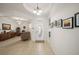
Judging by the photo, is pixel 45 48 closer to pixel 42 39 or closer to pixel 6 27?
pixel 42 39

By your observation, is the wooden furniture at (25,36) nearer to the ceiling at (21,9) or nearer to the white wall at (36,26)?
the white wall at (36,26)

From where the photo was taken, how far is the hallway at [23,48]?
7.76 ft

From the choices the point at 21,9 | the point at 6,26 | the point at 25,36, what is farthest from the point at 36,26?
the point at 6,26

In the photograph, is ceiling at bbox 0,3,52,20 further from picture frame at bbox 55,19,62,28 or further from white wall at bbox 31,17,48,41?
picture frame at bbox 55,19,62,28

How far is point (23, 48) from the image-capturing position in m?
2.41

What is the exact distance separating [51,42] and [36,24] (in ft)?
1.86

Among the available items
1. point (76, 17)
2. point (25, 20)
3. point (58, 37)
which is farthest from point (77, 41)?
point (25, 20)

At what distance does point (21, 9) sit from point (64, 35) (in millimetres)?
1095

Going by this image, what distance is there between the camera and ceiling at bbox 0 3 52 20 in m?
2.36

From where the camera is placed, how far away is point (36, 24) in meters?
2.49

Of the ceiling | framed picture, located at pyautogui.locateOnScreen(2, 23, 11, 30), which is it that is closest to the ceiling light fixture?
the ceiling

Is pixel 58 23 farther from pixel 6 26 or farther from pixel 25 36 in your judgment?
pixel 6 26

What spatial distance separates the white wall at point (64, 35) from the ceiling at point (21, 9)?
18cm
